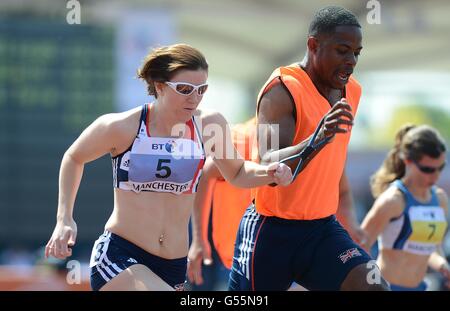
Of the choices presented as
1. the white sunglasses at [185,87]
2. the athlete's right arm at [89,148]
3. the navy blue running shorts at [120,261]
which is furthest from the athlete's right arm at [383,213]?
the athlete's right arm at [89,148]

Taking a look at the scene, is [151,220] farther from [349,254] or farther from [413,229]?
[413,229]

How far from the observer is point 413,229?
6.40 m

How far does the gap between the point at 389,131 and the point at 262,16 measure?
414cm

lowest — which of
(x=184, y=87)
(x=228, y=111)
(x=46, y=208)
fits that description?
(x=46, y=208)

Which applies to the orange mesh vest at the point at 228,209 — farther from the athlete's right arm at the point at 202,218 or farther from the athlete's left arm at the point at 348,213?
the athlete's left arm at the point at 348,213

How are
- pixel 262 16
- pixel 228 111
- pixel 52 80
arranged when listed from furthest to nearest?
pixel 262 16 → pixel 228 111 → pixel 52 80

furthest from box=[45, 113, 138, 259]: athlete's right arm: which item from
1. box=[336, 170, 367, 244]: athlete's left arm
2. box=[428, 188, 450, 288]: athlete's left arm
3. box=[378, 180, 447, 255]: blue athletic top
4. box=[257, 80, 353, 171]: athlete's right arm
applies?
box=[428, 188, 450, 288]: athlete's left arm

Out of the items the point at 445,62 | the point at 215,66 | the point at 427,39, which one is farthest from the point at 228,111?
the point at 445,62

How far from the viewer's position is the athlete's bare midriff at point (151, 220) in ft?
15.0

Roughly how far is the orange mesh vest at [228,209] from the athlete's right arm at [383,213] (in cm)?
92

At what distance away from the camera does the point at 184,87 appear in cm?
456

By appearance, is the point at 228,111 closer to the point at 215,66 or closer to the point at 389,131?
the point at 389,131

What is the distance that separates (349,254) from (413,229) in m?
1.84

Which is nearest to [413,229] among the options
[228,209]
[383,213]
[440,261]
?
[383,213]
